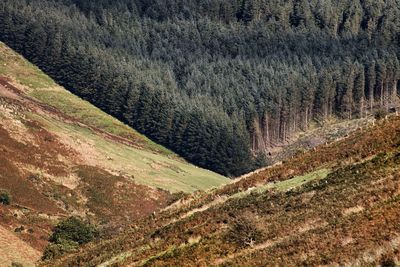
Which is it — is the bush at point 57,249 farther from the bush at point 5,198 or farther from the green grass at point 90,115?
the green grass at point 90,115

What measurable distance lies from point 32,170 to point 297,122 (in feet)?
377

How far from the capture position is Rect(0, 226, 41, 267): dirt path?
42125mm

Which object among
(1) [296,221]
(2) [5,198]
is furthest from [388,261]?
(2) [5,198]

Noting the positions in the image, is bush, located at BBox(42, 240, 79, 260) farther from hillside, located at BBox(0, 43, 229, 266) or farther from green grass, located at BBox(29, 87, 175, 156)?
green grass, located at BBox(29, 87, 175, 156)

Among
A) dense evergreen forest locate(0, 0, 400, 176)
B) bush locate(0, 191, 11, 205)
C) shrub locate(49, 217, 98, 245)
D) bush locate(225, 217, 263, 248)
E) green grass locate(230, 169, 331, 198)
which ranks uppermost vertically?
bush locate(225, 217, 263, 248)

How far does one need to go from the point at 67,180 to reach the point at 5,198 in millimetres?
19704

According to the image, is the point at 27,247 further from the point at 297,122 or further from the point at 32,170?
the point at 297,122

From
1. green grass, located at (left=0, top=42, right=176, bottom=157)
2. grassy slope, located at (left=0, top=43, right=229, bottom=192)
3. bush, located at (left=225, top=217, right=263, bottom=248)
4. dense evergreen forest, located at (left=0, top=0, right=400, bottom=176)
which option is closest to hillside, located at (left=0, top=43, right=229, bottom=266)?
grassy slope, located at (left=0, top=43, right=229, bottom=192)

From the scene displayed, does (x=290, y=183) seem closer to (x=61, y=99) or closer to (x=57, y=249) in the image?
(x=57, y=249)

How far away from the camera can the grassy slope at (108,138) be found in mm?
100188

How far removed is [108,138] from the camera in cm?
12219

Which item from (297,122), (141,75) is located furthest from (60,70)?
(297,122)

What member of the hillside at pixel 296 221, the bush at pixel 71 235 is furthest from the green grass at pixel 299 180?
the bush at pixel 71 235

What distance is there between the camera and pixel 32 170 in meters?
76.6
